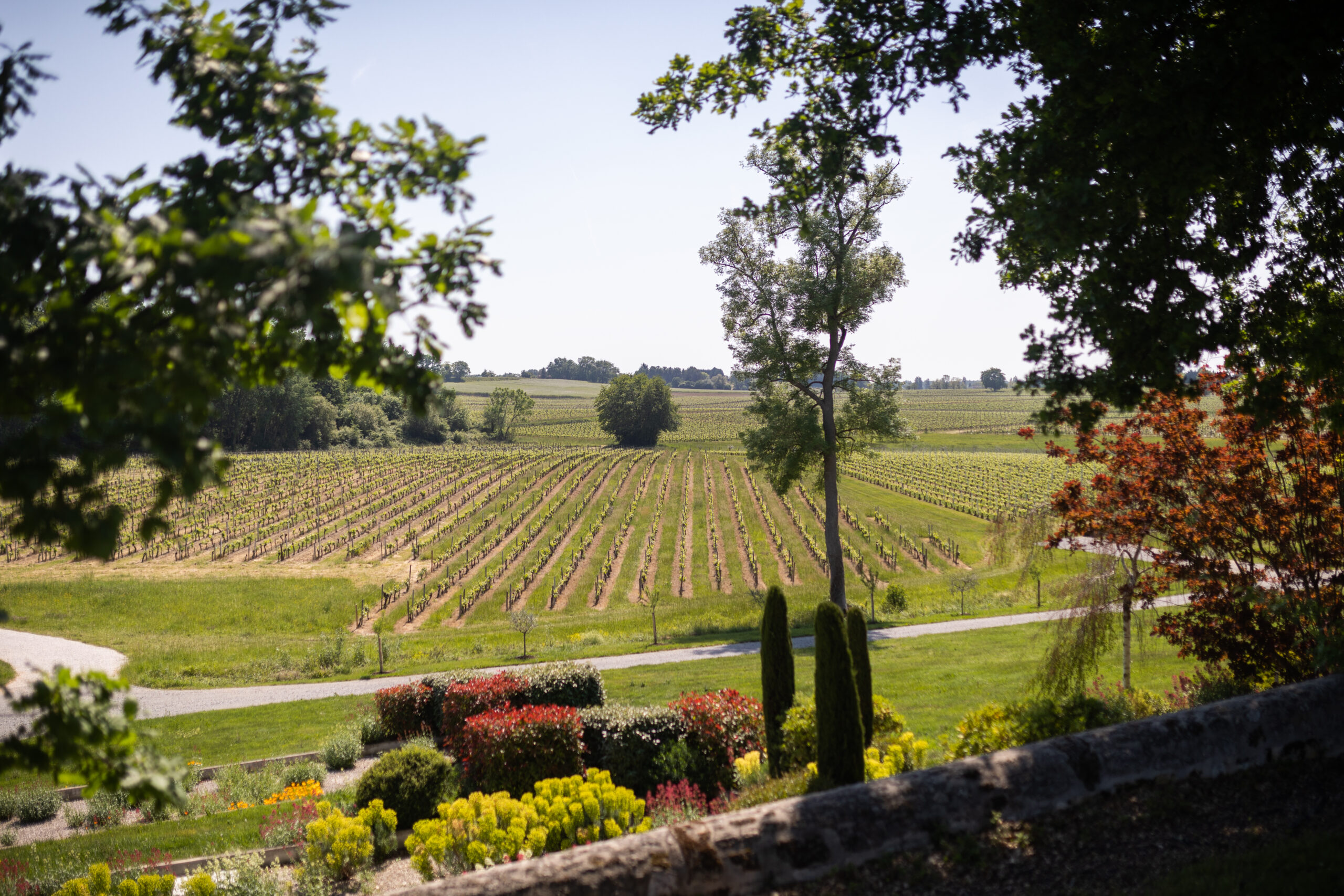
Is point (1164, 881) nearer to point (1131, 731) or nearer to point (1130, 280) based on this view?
point (1131, 731)

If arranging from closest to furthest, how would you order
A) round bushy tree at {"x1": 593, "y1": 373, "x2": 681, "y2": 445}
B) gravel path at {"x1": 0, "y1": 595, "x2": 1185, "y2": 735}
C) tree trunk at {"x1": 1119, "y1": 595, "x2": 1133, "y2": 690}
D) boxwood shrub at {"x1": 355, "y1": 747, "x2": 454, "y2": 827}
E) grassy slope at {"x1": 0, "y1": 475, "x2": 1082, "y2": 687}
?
1. boxwood shrub at {"x1": 355, "y1": 747, "x2": 454, "y2": 827}
2. tree trunk at {"x1": 1119, "y1": 595, "x2": 1133, "y2": 690}
3. gravel path at {"x1": 0, "y1": 595, "x2": 1185, "y2": 735}
4. grassy slope at {"x1": 0, "y1": 475, "x2": 1082, "y2": 687}
5. round bushy tree at {"x1": 593, "y1": 373, "x2": 681, "y2": 445}

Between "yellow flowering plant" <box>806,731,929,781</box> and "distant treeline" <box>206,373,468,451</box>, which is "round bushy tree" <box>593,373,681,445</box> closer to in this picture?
"distant treeline" <box>206,373,468,451</box>

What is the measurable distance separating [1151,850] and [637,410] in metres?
93.0

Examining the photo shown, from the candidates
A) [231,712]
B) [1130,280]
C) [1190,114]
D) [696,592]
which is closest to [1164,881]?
[1130,280]

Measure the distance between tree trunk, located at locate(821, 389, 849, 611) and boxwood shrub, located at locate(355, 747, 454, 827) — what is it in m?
16.2

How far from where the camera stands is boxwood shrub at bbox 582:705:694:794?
8.72 metres

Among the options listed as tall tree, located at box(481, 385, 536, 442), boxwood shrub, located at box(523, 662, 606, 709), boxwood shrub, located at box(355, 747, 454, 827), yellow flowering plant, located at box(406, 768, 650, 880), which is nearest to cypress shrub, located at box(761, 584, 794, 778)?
yellow flowering plant, located at box(406, 768, 650, 880)

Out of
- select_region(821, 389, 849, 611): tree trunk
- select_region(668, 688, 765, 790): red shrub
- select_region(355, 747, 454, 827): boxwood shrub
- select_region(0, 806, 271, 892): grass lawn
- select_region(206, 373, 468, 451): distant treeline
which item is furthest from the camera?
select_region(206, 373, 468, 451): distant treeline

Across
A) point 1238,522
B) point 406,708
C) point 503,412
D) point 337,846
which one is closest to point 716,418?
point 503,412

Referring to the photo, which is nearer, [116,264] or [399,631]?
[116,264]

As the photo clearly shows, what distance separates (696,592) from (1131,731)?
28.4m

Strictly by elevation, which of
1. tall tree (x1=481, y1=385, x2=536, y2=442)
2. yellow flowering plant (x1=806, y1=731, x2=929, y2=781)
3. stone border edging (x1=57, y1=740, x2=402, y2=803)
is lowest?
stone border edging (x1=57, y1=740, x2=402, y2=803)

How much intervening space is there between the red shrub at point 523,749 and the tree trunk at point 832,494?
15.4 metres

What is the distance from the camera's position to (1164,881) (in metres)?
4.12
